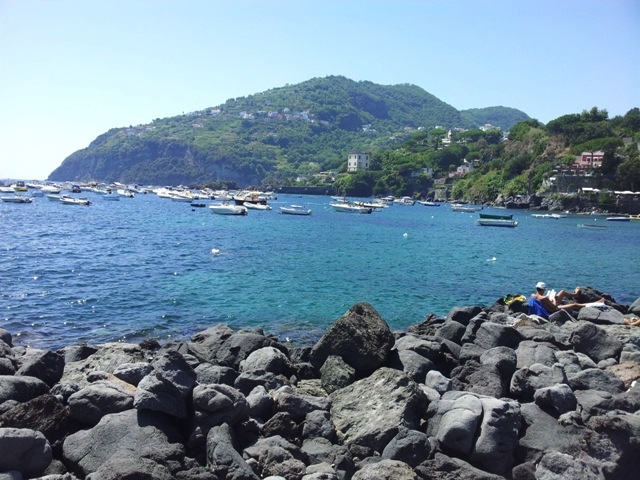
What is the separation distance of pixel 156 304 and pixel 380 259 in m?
21.1

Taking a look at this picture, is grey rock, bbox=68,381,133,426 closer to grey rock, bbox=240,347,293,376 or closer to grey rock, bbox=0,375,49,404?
grey rock, bbox=0,375,49,404

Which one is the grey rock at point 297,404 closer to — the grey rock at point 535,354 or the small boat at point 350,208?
the grey rock at point 535,354

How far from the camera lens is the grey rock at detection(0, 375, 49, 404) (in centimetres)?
952

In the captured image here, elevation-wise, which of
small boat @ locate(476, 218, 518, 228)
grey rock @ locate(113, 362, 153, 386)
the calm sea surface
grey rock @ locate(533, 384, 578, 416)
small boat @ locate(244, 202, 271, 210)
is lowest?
the calm sea surface

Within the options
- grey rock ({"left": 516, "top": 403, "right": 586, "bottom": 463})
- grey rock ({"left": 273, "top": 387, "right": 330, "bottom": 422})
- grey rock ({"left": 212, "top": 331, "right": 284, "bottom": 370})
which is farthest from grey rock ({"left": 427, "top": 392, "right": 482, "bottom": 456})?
grey rock ({"left": 212, "top": 331, "right": 284, "bottom": 370})

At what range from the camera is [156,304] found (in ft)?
79.7

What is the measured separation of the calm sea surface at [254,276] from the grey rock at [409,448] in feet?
37.2

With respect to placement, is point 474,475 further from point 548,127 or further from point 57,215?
point 548,127

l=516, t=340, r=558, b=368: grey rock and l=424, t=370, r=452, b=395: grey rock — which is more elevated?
l=516, t=340, r=558, b=368: grey rock

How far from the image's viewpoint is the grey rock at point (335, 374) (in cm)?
1177

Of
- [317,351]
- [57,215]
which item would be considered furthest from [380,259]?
[57,215]

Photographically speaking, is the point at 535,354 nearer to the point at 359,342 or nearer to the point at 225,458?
the point at 359,342

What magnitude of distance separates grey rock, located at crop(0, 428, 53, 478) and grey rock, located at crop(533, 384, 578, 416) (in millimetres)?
8119

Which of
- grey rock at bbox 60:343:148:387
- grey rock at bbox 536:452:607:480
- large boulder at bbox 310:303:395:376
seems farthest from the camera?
large boulder at bbox 310:303:395:376
